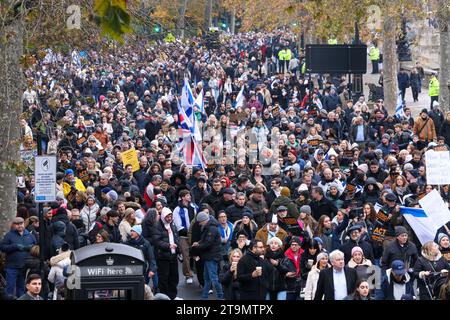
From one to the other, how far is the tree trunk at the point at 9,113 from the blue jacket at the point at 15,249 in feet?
4.81

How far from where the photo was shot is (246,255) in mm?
14156

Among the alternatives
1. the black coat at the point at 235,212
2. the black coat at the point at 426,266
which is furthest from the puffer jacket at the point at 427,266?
the black coat at the point at 235,212

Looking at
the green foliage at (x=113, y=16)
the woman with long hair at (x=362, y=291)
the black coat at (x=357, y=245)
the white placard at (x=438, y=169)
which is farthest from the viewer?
the white placard at (x=438, y=169)

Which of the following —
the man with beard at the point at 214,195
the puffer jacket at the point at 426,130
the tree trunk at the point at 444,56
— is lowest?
the man with beard at the point at 214,195

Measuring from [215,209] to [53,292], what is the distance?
16.0ft

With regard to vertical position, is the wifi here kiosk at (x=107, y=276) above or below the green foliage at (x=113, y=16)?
below

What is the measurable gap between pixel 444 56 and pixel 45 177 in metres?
20.3

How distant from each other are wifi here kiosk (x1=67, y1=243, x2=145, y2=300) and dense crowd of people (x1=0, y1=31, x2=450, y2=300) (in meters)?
0.41

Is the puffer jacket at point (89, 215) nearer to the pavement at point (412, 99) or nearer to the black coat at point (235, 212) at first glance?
the black coat at point (235, 212)

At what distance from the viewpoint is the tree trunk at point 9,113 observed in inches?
676

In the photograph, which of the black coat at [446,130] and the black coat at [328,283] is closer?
the black coat at [328,283]

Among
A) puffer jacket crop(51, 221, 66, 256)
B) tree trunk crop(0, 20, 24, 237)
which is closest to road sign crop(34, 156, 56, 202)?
puffer jacket crop(51, 221, 66, 256)

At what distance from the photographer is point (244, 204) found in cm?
1825
